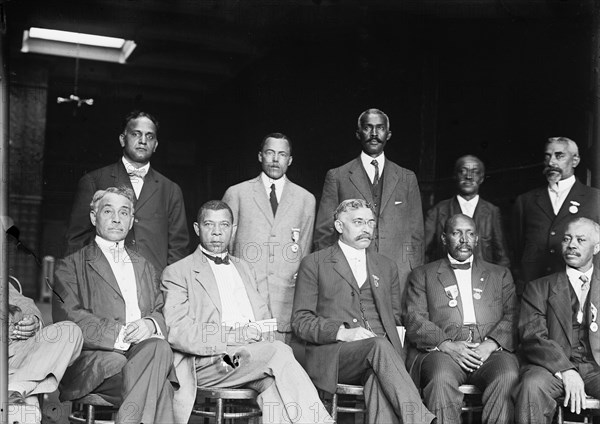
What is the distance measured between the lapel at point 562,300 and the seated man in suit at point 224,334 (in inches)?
60.5

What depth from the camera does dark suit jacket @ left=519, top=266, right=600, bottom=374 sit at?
4.96m

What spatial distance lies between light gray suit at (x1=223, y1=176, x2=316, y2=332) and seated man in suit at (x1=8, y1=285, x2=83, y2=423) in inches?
54.0

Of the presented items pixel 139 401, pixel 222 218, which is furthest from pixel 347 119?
pixel 139 401

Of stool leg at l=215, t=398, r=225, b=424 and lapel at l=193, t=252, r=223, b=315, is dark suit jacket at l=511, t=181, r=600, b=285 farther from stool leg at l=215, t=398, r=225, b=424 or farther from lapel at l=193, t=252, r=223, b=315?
stool leg at l=215, t=398, r=225, b=424

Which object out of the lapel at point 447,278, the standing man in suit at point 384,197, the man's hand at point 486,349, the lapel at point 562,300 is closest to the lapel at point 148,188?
the standing man in suit at point 384,197

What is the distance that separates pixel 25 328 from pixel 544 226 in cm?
332

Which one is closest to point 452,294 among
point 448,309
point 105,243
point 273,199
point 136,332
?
point 448,309

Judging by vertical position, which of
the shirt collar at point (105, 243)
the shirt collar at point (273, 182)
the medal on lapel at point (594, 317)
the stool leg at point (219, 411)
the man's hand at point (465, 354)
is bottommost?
the stool leg at point (219, 411)

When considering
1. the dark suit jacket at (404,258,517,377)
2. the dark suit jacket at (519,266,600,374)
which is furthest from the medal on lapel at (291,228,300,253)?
the dark suit jacket at (519,266,600,374)

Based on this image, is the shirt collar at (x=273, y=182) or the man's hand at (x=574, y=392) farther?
the shirt collar at (x=273, y=182)

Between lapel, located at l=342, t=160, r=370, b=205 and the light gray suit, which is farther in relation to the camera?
lapel, located at l=342, t=160, r=370, b=205

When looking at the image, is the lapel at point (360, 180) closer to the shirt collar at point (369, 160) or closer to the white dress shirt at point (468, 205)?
the shirt collar at point (369, 160)

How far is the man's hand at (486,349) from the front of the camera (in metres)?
5.05

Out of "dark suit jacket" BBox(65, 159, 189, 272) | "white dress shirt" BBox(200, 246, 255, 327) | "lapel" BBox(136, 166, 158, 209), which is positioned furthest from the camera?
"lapel" BBox(136, 166, 158, 209)
